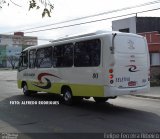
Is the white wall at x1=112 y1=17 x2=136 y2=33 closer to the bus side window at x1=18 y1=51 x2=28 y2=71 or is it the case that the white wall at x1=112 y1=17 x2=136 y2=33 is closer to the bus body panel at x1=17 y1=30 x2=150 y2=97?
the bus side window at x1=18 y1=51 x2=28 y2=71

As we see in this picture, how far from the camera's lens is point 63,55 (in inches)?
630

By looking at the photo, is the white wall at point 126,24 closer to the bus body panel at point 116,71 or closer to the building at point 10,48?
the bus body panel at point 116,71

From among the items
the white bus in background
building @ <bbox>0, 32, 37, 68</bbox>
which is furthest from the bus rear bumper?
building @ <bbox>0, 32, 37, 68</bbox>

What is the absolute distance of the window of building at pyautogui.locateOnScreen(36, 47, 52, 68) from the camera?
17203 mm

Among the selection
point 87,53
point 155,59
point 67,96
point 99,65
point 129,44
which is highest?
point 129,44

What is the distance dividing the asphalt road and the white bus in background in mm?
694

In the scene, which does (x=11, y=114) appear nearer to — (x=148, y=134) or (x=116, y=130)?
(x=116, y=130)

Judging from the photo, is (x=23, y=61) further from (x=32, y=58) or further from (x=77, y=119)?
(x=77, y=119)

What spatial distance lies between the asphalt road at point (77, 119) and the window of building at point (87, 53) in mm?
1741

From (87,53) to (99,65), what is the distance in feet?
3.04

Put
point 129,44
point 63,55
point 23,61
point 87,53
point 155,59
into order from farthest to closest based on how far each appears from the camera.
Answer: point 155,59 → point 23,61 → point 63,55 → point 87,53 → point 129,44

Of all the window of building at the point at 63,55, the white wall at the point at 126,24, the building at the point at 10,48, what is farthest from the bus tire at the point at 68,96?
the building at the point at 10,48

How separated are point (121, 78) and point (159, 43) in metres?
19.4

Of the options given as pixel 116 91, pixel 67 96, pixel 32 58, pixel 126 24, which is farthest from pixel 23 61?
pixel 126 24
